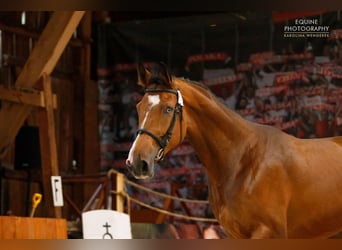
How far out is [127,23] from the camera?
6289 mm

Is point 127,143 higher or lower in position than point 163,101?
lower

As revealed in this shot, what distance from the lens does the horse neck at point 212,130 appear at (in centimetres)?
288

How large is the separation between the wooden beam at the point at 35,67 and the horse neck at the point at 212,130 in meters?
2.62

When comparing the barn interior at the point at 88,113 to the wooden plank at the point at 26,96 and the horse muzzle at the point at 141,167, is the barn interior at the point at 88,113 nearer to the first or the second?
the wooden plank at the point at 26,96

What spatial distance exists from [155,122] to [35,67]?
10.2 feet

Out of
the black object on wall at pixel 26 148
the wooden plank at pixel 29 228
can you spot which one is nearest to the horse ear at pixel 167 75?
the wooden plank at pixel 29 228

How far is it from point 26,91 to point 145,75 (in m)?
3.11

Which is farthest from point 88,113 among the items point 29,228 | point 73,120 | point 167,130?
point 167,130

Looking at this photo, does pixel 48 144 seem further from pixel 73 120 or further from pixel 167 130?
pixel 167 130

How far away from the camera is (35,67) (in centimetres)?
565

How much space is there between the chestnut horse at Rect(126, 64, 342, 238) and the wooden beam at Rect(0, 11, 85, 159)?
8.68ft

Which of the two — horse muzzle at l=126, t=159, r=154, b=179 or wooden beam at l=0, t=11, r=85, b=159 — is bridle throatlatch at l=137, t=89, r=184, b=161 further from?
wooden beam at l=0, t=11, r=85, b=159
